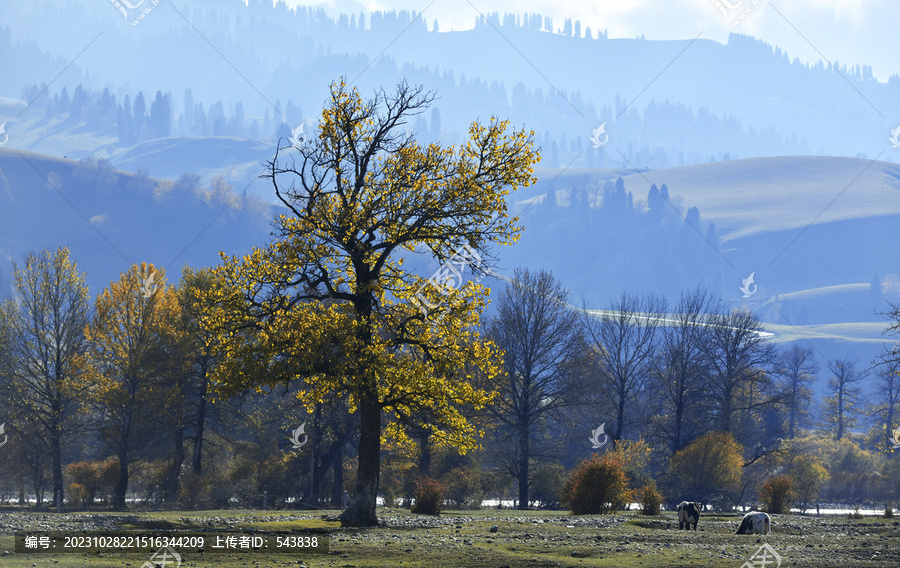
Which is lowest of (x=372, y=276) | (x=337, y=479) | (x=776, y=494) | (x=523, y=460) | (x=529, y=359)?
(x=337, y=479)

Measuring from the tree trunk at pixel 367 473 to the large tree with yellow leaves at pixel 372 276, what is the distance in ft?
0.12

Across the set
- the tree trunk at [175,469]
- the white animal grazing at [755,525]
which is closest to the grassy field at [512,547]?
the white animal grazing at [755,525]

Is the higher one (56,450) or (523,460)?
(56,450)

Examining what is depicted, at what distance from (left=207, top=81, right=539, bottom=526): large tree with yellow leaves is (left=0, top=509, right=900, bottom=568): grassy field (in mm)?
3633

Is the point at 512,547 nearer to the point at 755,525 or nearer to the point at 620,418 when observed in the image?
the point at 755,525

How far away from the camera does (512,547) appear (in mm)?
20359

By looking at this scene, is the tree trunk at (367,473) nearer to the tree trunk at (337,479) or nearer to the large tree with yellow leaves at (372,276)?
the large tree with yellow leaves at (372,276)

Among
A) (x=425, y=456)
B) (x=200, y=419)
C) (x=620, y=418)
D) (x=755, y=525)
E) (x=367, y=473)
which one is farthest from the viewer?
(x=620, y=418)

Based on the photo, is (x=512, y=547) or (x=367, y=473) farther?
(x=367, y=473)

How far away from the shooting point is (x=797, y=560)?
18.1m

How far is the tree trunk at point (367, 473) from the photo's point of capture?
25.9 meters

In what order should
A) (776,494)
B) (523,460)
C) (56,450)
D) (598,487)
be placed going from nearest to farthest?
(598,487) < (776,494) < (56,450) < (523,460)

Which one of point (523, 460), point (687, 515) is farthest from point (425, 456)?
point (687, 515)

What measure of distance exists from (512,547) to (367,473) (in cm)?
720
